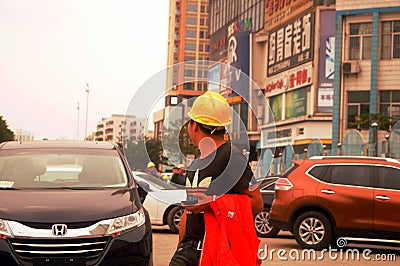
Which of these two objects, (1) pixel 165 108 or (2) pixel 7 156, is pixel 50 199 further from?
(1) pixel 165 108

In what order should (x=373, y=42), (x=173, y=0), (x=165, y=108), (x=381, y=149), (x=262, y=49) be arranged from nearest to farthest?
(x=165, y=108) → (x=381, y=149) → (x=373, y=42) → (x=262, y=49) → (x=173, y=0)

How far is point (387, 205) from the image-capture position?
13039 millimetres

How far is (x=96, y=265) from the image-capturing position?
6.71 meters

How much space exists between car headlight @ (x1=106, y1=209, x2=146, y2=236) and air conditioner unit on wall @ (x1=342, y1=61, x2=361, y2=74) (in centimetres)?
5148

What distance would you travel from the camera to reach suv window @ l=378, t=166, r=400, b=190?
13273 millimetres

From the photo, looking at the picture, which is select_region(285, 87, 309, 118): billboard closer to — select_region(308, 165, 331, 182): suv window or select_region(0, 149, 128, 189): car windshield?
select_region(308, 165, 331, 182): suv window

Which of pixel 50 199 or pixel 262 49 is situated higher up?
pixel 262 49

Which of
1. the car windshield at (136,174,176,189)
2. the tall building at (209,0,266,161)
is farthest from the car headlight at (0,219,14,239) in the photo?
the tall building at (209,0,266,161)

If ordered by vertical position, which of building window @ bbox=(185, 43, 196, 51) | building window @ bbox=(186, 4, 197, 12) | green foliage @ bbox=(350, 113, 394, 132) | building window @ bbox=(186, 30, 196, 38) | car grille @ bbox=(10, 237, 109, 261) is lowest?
car grille @ bbox=(10, 237, 109, 261)

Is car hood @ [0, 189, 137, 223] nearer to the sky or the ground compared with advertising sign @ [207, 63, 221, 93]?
nearer to the ground

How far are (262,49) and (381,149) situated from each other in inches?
1218

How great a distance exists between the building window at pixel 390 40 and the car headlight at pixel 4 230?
5192cm

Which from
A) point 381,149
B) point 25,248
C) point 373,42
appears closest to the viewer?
point 25,248

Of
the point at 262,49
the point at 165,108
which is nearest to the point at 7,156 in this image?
the point at 165,108
